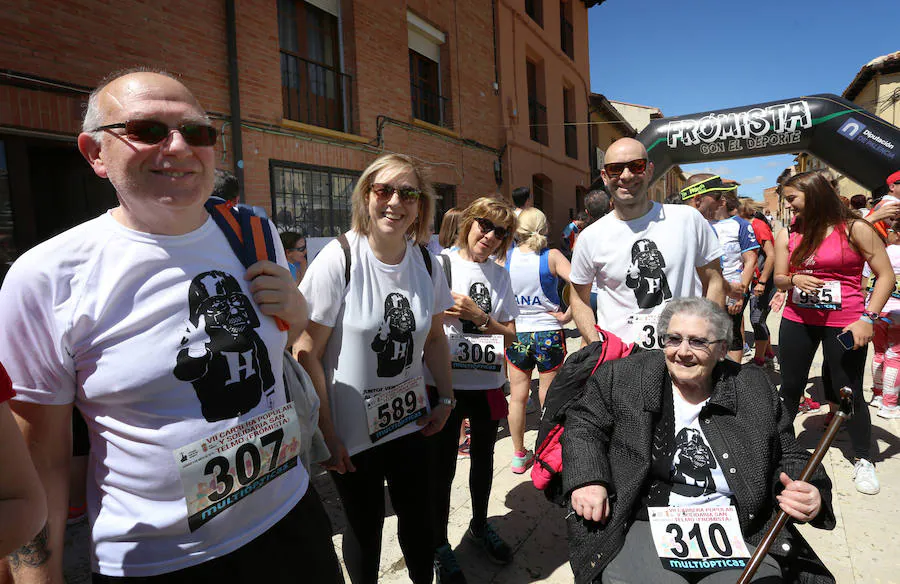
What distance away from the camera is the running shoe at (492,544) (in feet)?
9.04

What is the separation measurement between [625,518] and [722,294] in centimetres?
166

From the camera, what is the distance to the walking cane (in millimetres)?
1742

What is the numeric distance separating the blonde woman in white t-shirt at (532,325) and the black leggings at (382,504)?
1.59 meters

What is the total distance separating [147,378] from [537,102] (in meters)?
15.8

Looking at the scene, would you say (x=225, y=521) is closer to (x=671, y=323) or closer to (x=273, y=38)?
(x=671, y=323)

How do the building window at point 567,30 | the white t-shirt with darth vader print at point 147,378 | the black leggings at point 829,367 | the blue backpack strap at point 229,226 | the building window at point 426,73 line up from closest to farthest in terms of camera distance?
the white t-shirt with darth vader print at point 147,378 → the blue backpack strap at point 229,226 → the black leggings at point 829,367 → the building window at point 426,73 → the building window at point 567,30

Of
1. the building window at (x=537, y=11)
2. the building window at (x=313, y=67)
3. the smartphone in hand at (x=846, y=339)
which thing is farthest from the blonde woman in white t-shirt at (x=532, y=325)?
the building window at (x=537, y=11)

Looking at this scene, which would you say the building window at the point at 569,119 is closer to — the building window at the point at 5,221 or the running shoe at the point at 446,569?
the building window at the point at 5,221

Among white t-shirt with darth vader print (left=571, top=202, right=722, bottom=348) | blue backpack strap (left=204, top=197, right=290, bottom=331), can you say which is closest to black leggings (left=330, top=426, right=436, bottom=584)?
blue backpack strap (left=204, top=197, right=290, bottom=331)

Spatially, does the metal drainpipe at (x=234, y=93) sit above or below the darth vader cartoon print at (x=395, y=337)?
above

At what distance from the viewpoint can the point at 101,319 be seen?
115 cm

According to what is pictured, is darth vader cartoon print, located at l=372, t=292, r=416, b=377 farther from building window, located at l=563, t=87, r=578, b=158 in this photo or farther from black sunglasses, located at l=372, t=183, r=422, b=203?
building window, located at l=563, t=87, r=578, b=158

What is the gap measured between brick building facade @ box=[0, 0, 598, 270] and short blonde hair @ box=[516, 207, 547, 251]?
84cm

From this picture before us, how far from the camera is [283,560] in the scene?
1.41 meters
